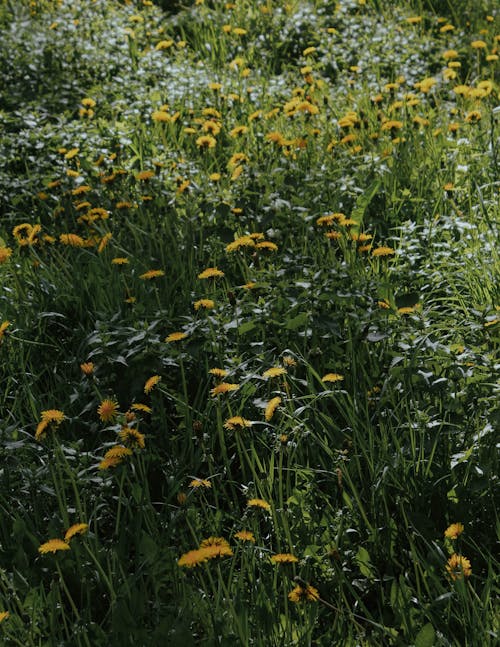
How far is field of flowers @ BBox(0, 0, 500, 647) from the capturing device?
6.06 ft

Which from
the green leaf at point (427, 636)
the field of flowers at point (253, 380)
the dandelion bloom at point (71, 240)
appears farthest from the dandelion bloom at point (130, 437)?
the dandelion bloom at point (71, 240)

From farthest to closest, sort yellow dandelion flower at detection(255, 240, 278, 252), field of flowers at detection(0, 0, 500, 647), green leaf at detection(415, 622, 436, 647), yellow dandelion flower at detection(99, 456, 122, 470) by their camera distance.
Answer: yellow dandelion flower at detection(255, 240, 278, 252), yellow dandelion flower at detection(99, 456, 122, 470), field of flowers at detection(0, 0, 500, 647), green leaf at detection(415, 622, 436, 647)

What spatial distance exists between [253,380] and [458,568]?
84 cm

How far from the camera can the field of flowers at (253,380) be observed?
1.85 m

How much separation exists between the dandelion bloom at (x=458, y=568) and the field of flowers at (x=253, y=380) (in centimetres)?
1

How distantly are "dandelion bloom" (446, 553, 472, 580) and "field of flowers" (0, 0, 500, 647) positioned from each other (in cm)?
1

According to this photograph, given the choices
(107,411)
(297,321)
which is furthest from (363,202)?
(107,411)

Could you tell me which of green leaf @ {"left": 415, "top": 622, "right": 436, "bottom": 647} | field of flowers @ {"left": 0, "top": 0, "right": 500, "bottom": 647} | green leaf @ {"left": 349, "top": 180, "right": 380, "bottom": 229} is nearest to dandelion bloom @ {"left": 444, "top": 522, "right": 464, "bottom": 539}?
field of flowers @ {"left": 0, "top": 0, "right": 500, "bottom": 647}

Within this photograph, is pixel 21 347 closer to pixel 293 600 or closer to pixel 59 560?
pixel 59 560

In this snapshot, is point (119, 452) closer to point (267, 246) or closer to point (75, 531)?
point (75, 531)

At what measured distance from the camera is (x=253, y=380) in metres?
2.43

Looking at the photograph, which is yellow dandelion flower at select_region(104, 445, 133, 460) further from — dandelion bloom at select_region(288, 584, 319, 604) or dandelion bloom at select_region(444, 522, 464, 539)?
dandelion bloom at select_region(444, 522, 464, 539)

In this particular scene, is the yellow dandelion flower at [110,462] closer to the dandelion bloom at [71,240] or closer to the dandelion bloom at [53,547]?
the dandelion bloom at [53,547]

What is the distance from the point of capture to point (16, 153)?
4145mm
